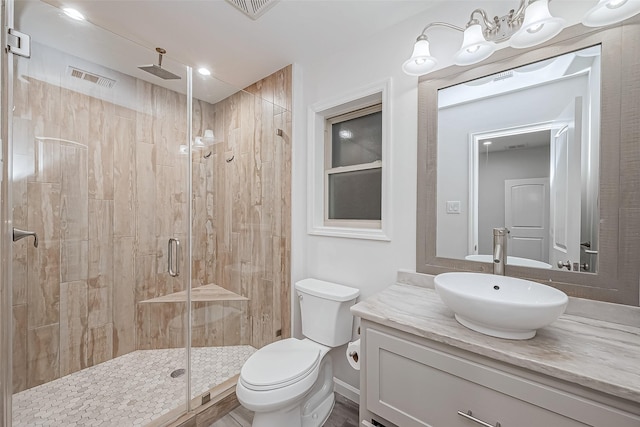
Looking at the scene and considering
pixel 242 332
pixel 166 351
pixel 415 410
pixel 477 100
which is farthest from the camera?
pixel 242 332

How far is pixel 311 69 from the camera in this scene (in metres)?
1.90

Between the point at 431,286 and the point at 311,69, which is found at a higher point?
the point at 311,69

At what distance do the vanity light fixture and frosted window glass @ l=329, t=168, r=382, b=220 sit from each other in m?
0.70

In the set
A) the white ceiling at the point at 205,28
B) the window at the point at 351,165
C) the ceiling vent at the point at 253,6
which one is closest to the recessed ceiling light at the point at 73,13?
the white ceiling at the point at 205,28

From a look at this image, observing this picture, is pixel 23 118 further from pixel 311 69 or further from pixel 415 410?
pixel 415 410

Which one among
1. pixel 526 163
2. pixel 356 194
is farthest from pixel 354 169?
pixel 526 163

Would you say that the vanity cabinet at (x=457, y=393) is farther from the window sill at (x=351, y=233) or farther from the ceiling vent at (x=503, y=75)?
the ceiling vent at (x=503, y=75)

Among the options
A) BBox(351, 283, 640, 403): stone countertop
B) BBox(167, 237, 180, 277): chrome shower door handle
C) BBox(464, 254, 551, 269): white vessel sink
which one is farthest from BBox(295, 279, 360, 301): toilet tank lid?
BBox(167, 237, 180, 277): chrome shower door handle

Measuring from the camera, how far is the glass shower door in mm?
1449

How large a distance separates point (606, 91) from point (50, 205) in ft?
9.76

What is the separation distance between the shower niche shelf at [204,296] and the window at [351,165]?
→ 0.96 m

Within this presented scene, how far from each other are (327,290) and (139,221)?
1.63m

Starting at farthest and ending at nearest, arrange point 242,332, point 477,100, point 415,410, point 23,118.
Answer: point 242,332, point 23,118, point 477,100, point 415,410

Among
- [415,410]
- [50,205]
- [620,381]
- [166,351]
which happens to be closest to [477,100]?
[620,381]
